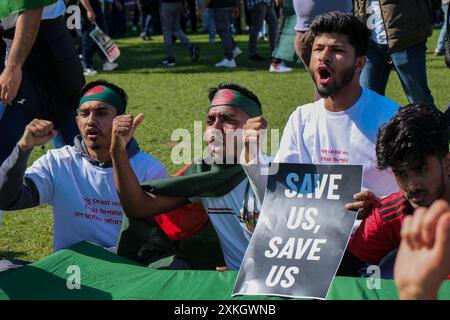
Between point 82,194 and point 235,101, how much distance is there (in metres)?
0.92

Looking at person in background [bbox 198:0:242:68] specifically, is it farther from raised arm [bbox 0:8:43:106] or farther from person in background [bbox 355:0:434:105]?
raised arm [bbox 0:8:43:106]

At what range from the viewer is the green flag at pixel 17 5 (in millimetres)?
4754

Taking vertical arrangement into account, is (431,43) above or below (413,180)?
below

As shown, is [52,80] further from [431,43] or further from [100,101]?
[431,43]

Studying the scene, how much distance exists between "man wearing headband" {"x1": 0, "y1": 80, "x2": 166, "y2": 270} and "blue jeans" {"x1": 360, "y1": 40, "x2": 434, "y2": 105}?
2.46 m

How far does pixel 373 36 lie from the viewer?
6.41 m

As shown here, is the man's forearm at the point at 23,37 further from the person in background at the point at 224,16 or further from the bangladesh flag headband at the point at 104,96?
the person in background at the point at 224,16

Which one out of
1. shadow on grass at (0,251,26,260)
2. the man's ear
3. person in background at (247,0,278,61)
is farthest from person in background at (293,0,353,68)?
person in background at (247,0,278,61)

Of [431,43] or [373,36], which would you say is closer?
[373,36]

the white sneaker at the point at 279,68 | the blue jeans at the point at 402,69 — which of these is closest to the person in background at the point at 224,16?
the white sneaker at the point at 279,68

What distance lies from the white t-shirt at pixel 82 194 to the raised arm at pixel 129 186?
372 millimetres

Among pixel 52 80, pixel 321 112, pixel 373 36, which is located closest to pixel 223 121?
pixel 321 112

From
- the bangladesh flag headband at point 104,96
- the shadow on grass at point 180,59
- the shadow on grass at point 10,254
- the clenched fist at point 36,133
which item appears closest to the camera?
the clenched fist at point 36,133
